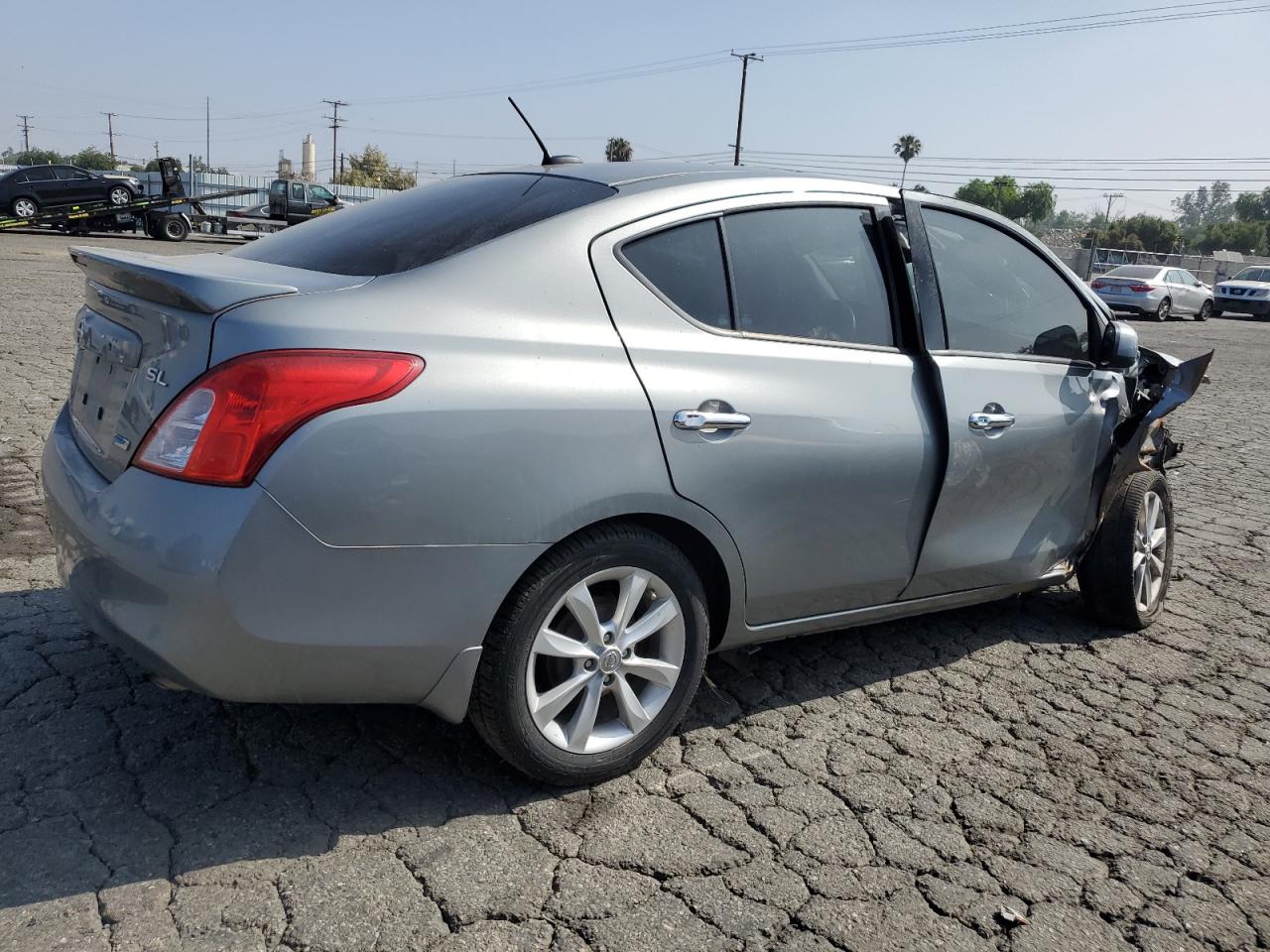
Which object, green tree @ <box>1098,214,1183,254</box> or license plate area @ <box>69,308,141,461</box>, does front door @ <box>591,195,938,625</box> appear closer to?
license plate area @ <box>69,308,141,461</box>

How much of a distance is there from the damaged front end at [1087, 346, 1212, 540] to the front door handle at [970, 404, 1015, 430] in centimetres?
A: 72

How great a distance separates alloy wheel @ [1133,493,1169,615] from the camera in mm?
4422

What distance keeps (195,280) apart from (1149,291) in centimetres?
2975

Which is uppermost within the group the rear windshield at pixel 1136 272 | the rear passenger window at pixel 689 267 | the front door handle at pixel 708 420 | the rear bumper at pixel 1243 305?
the rear passenger window at pixel 689 267

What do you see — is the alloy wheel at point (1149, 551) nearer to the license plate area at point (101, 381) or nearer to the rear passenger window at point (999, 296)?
the rear passenger window at point (999, 296)

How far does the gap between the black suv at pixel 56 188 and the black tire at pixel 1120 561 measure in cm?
3020

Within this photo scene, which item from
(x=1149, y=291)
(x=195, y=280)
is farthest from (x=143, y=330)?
(x=1149, y=291)

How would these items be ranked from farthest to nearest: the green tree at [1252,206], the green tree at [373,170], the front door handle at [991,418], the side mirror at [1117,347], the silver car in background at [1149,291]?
the green tree at [1252,206]
the green tree at [373,170]
the silver car in background at [1149,291]
the side mirror at [1117,347]
the front door handle at [991,418]

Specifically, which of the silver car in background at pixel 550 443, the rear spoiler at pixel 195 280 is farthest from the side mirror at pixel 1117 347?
the rear spoiler at pixel 195 280

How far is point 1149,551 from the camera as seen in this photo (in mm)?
4516

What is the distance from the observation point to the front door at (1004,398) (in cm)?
362

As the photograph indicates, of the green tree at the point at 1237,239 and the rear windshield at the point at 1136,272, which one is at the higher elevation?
the green tree at the point at 1237,239

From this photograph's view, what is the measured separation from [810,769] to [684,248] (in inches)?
59.9

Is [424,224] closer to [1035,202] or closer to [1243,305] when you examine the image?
[1243,305]
